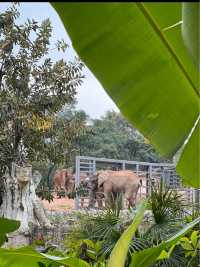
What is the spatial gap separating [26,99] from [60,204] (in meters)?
0.68

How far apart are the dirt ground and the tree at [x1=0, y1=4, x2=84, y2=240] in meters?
0.23

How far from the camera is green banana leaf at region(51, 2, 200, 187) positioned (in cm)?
43

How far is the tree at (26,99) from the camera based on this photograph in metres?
2.27

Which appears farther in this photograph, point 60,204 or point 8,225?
point 60,204

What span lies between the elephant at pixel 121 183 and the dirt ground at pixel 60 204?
8.7 inches

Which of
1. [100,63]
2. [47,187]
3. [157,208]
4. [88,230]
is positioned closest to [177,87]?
[100,63]

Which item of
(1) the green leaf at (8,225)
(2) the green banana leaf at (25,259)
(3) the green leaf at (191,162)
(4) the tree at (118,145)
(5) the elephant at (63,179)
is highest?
(4) the tree at (118,145)

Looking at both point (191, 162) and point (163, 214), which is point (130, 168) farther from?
point (191, 162)

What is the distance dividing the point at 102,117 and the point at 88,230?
1908mm

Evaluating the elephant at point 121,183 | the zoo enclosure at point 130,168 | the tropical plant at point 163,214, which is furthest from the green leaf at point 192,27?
the elephant at point 121,183

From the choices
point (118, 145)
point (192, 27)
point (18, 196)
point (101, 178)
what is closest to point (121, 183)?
point (101, 178)

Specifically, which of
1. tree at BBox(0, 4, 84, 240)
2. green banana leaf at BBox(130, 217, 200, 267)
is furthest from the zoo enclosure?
green banana leaf at BBox(130, 217, 200, 267)

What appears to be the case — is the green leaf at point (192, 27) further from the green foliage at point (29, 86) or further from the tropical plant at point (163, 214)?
the green foliage at point (29, 86)

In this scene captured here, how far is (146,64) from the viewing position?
19.4 inches
